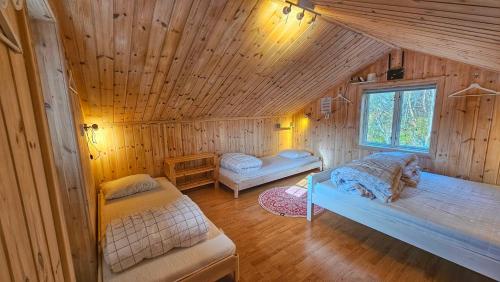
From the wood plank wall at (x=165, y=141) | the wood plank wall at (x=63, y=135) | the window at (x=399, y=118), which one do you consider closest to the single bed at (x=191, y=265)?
the wood plank wall at (x=63, y=135)

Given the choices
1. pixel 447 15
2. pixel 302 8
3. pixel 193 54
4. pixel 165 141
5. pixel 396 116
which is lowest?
pixel 165 141

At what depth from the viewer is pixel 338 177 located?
2.59 m

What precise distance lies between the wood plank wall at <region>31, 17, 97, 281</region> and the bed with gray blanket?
2322 millimetres

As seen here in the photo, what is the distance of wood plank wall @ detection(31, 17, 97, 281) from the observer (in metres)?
1.27

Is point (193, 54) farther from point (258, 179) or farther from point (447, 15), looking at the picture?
point (258, 179)

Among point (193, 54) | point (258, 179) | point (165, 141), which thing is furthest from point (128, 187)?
point (258, 179)

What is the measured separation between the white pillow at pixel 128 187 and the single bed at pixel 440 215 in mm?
2191

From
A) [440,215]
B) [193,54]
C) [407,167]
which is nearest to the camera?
[440,215]

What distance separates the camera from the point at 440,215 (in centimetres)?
193

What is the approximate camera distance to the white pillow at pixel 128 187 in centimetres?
268

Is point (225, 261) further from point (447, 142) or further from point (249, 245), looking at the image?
point (447, 142)

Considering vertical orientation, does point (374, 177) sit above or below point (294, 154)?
above

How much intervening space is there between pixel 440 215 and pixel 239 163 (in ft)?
8.74

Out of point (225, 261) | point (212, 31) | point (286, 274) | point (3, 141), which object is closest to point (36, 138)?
point (3, 141)
